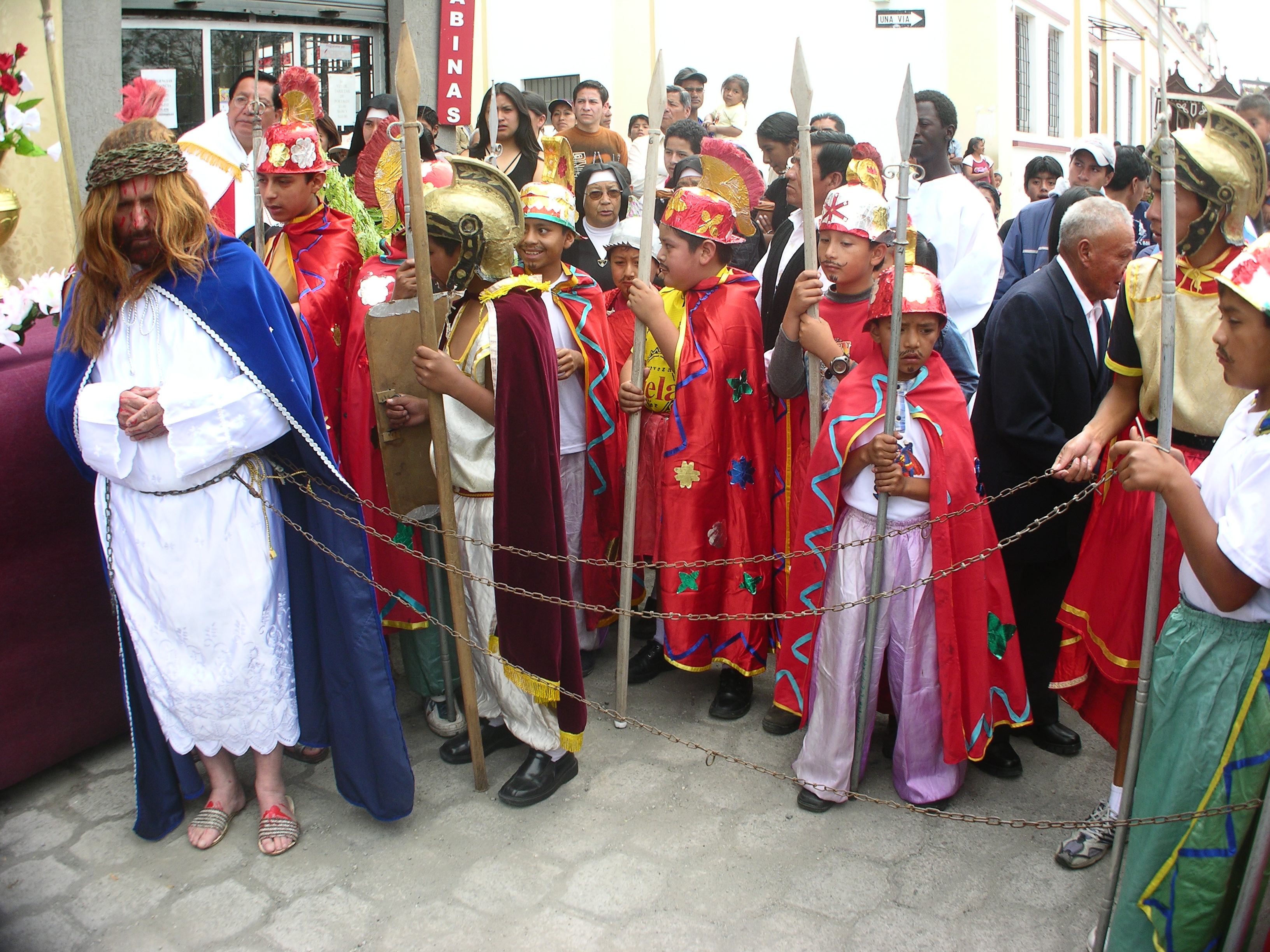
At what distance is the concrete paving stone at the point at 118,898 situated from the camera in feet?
9.53

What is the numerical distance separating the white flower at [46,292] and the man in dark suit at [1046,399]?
3104 millimetres

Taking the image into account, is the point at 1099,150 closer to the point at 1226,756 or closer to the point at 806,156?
the point at 806,156

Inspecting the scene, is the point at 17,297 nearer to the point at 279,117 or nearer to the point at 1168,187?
the point at 279,117

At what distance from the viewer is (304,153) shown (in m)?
Result: 4.11

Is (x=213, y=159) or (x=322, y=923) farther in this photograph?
(x=213, y=159)

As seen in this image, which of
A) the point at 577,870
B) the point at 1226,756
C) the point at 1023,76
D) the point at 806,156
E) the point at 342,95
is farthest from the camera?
the point at 1023,76

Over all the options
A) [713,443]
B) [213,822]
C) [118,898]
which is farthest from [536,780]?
[713,443]

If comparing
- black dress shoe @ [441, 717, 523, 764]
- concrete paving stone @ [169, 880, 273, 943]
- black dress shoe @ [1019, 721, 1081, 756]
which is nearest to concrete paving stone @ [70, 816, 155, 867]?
concrete paving stone @ [169, 880, 273, 943]

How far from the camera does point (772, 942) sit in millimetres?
2730

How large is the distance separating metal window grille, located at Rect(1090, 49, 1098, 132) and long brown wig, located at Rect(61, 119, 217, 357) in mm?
20462

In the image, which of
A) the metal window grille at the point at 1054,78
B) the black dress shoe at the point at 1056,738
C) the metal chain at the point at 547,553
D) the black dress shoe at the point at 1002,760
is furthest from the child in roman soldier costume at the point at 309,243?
the metal window grille at the point at 1054,78

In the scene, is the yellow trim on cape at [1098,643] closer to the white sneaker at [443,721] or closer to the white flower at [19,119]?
the white sneaker at [443,721]

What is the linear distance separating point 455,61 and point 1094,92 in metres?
14.9

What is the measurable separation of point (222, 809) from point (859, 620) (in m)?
2.15
